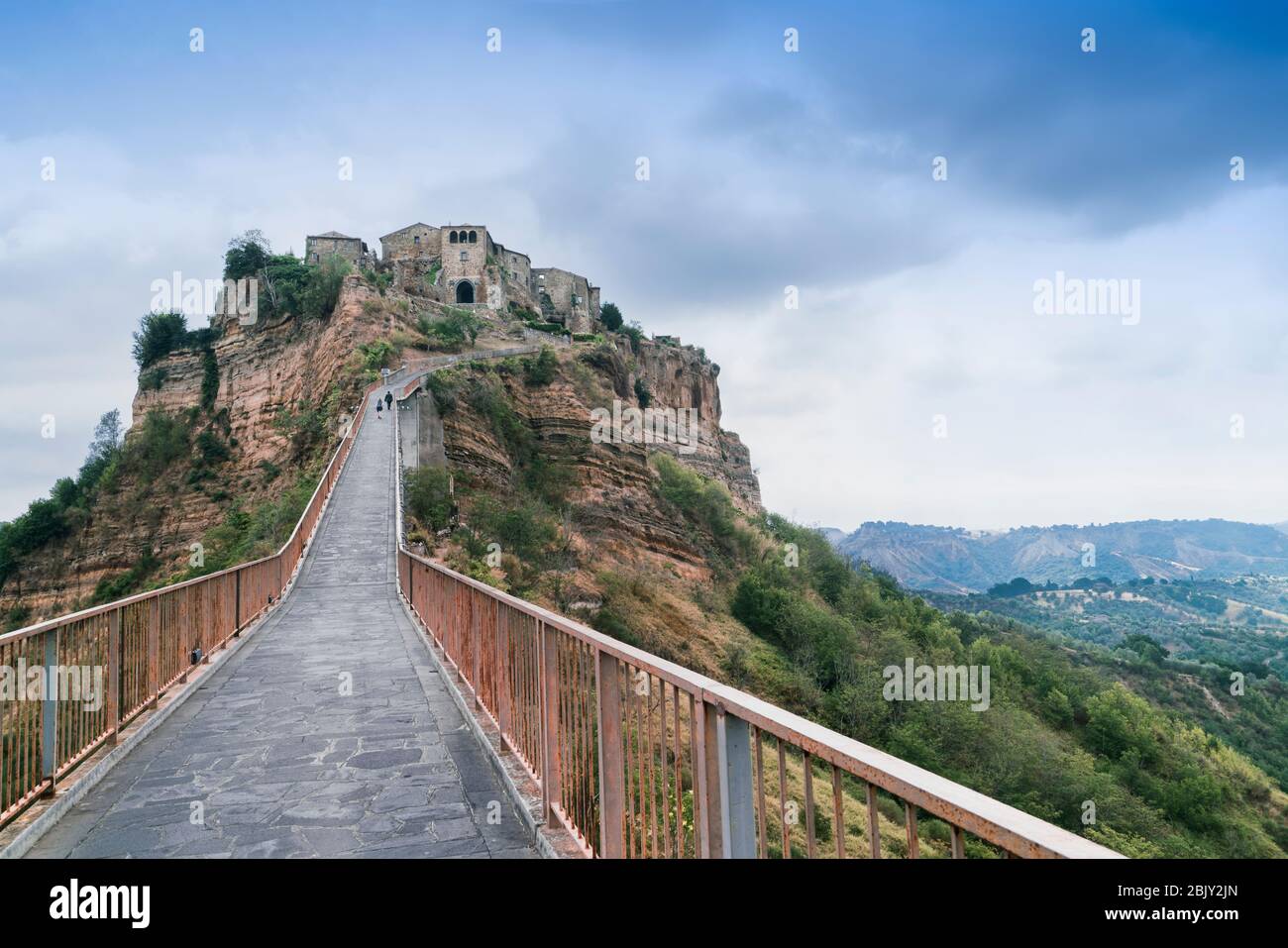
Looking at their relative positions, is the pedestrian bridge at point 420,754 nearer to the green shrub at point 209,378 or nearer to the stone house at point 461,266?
the green shrub at point 209,378

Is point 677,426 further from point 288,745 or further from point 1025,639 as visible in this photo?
point 288,745

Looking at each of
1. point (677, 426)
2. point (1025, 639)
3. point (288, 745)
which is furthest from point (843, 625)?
point (677, 426)

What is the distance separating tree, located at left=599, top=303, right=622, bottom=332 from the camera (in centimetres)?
7738

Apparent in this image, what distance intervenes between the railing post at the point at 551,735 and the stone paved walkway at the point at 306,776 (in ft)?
0.93

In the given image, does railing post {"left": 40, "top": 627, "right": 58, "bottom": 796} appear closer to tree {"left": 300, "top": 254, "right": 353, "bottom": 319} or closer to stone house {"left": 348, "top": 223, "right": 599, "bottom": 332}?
tree {"left": 300, "top": 254, "right": 353, "bottom": 319}

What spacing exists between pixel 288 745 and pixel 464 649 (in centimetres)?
207

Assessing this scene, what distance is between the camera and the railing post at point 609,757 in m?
3.38

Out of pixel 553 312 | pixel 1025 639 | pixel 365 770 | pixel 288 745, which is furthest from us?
pixel 553 312

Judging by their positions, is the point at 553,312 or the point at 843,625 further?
the point at 553,312

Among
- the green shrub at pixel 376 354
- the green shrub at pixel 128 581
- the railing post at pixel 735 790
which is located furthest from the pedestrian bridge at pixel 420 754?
→ the green shrub at pixel 128 581

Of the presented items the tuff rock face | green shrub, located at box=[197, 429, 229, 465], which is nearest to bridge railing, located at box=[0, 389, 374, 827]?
the tuff rock face

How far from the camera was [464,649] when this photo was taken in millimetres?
Result: 7734

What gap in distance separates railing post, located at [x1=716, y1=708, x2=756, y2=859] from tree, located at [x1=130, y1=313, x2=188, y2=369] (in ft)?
183
